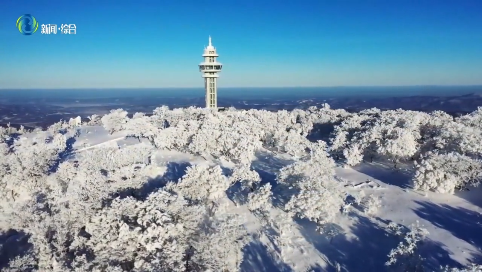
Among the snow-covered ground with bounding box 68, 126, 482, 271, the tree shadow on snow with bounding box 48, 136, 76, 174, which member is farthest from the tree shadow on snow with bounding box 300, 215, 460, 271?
the tree shadow on snow with bounding box 48, 136, 76, 174

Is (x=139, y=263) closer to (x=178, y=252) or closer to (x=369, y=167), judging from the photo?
(x=178, y=252)

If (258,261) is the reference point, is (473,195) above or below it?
above

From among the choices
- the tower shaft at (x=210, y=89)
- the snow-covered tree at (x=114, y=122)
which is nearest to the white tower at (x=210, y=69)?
the tower shaft at (x=210, y=89)

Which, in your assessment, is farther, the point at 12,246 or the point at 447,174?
the point at 447,174

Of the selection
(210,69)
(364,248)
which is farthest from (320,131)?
(364,248)

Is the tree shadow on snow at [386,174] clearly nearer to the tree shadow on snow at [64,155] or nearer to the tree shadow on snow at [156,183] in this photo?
the tree shadow on snow at [156,183]

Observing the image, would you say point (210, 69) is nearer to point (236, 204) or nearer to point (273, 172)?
point (273, 172)

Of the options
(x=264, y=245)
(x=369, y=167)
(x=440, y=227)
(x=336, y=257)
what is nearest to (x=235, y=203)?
(x=264, y=245)
